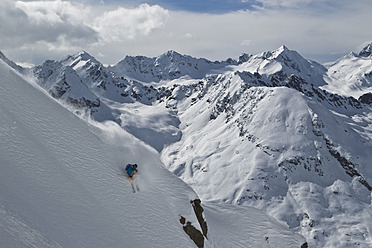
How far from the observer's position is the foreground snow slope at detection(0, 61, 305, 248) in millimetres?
13711

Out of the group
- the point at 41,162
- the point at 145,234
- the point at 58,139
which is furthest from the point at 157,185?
the point at 41,162

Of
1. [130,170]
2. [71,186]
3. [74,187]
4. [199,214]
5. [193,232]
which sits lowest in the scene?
[199,214]

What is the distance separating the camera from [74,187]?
1730 centimetres

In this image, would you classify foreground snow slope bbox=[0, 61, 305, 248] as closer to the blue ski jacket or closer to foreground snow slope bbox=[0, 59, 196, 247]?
foreground snow slope bbox=[0, 59, 196, 247]

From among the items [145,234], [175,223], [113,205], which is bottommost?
[175,223]

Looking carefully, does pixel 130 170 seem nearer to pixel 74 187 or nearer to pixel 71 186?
pixel 74 187

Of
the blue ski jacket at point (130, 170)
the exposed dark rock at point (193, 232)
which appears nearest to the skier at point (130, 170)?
the blue ski jacket at point (130, 170)

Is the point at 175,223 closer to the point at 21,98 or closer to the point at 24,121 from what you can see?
the point at 24,121

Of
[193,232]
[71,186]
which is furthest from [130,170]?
[193,232]

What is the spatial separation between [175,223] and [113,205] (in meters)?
5.42

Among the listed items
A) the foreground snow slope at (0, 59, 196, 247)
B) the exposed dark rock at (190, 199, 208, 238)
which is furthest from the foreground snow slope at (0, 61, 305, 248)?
the exposed dark rock at (190, 199, 208, 238)

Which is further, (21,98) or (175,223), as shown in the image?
(175,223)

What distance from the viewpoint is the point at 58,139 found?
20203 mm

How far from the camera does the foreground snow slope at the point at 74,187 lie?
540 inches
